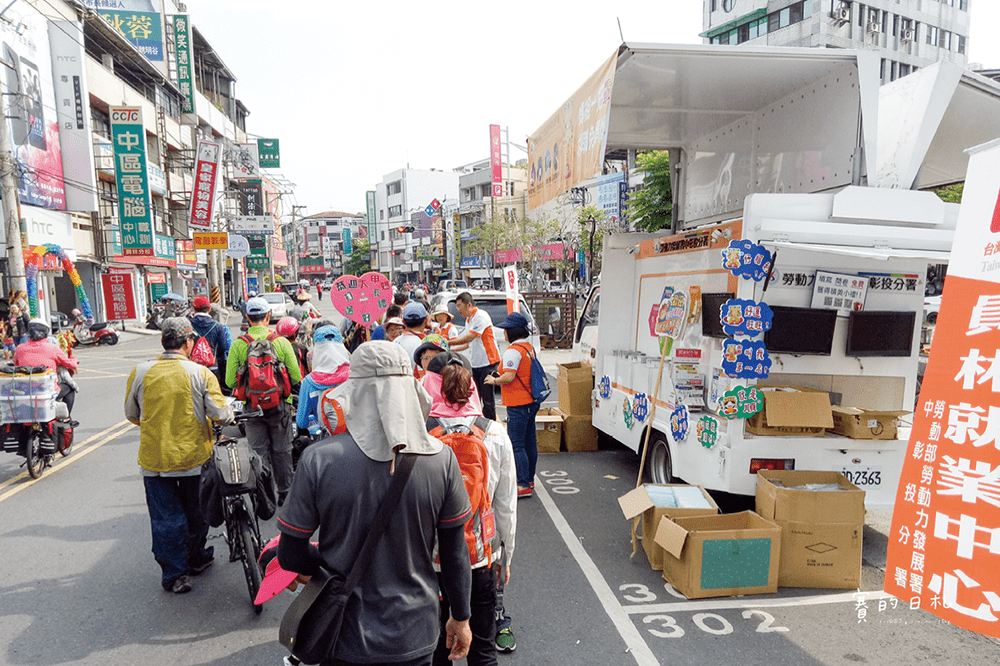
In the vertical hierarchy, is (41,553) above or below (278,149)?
below

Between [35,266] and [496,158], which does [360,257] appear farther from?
[35,266]

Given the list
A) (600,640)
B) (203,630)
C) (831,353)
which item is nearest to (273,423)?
(203,630)

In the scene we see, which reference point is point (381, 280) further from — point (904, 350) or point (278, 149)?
point (278, 149)

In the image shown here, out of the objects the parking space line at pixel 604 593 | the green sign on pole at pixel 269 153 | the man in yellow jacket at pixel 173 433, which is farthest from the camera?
the green sign on pole at pixel 269 153

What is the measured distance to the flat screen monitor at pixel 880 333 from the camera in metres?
4.81

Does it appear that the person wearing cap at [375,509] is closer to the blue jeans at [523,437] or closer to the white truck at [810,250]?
the white truck at [810,250]

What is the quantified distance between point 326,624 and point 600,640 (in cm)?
214

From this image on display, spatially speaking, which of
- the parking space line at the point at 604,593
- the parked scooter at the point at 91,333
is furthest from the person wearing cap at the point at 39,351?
the parked scooter at the point at 91,333

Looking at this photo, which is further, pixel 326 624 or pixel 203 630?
pixel 203 630

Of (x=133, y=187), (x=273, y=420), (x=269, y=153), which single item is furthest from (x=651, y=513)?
(x=269, y=153)

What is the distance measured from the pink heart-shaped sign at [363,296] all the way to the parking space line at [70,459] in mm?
3581

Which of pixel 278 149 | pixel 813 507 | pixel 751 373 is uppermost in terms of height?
pixel 278 149

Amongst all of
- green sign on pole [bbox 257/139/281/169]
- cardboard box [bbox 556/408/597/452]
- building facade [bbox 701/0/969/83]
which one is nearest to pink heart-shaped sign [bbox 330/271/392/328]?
cardboard box [bbox 556/408/597/452]

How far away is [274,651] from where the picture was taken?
3553mm
